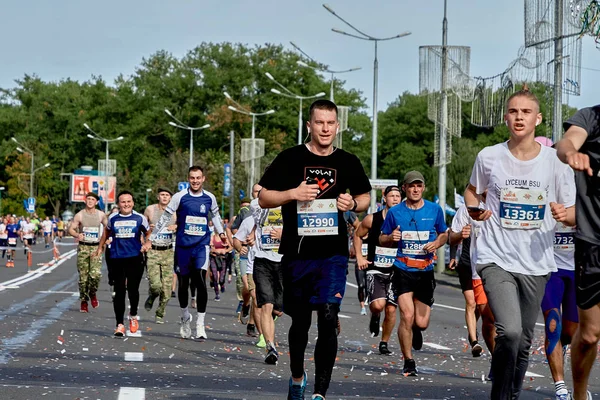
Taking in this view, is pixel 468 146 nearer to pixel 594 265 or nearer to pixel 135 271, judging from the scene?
pixel 135 271

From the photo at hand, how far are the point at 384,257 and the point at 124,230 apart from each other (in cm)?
355

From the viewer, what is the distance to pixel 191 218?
14.0 metres

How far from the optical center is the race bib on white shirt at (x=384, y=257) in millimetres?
13180

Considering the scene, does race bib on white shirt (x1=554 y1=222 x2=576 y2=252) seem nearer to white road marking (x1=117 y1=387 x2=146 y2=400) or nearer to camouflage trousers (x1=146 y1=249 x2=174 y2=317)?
white road marking (x1=117 y1=387 x2=146 y2=400)

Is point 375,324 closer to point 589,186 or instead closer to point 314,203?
point 314,203

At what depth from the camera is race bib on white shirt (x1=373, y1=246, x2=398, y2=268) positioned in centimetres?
1318

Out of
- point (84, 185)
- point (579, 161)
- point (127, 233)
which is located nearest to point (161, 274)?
point (127, 233)

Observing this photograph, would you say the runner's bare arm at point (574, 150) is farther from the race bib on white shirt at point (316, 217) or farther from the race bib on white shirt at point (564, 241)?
the race bib on white shirt at point (564, 241)

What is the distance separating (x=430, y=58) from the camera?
109ft

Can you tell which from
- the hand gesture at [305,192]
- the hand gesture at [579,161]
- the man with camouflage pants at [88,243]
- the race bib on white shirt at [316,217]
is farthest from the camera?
the man with camouflage pants at [88,243]

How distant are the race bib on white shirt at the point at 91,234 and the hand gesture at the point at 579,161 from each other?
46.4 feet

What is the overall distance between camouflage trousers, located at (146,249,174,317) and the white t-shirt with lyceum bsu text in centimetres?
942

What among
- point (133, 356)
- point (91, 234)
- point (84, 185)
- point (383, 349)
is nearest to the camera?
point (133, 356)

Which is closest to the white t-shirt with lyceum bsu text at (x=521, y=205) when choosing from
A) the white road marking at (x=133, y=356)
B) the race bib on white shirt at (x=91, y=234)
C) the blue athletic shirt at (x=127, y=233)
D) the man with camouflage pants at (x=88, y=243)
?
the white road marking at (x=133, y=356)
